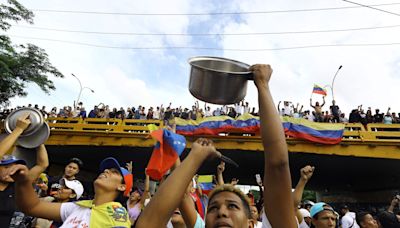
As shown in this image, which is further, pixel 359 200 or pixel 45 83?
pixel 359 200

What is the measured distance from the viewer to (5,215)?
9.43 feet

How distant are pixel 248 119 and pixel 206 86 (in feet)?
35.5

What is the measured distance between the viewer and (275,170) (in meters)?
1.52

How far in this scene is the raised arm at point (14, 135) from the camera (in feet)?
7.74

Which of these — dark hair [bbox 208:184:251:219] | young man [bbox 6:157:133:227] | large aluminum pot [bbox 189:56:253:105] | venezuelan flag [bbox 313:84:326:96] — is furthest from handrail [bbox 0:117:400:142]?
dark hair [bbox 208:184:251:219]

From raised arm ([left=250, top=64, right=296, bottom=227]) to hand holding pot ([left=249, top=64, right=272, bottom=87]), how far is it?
0.06 meters

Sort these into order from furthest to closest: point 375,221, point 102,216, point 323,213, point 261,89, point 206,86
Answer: point 375,221
point 323,213
point 102,216
point 206,86
point 261,89

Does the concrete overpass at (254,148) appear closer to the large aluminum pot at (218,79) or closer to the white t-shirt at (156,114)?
the white t-shirt at (156,114)

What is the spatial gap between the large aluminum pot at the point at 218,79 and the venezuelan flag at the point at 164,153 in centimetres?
67

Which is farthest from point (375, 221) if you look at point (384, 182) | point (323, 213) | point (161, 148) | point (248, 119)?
point (384, 182)

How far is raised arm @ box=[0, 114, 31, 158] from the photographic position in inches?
92.9

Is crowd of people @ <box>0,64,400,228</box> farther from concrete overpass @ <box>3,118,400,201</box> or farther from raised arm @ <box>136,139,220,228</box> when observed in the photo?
concrete overpass @ <box>3,118,400,201</box>

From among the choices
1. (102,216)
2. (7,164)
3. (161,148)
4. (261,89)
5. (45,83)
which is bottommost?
(102,216)

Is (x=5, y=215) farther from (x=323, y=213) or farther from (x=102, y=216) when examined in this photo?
(x=323, y=213)
